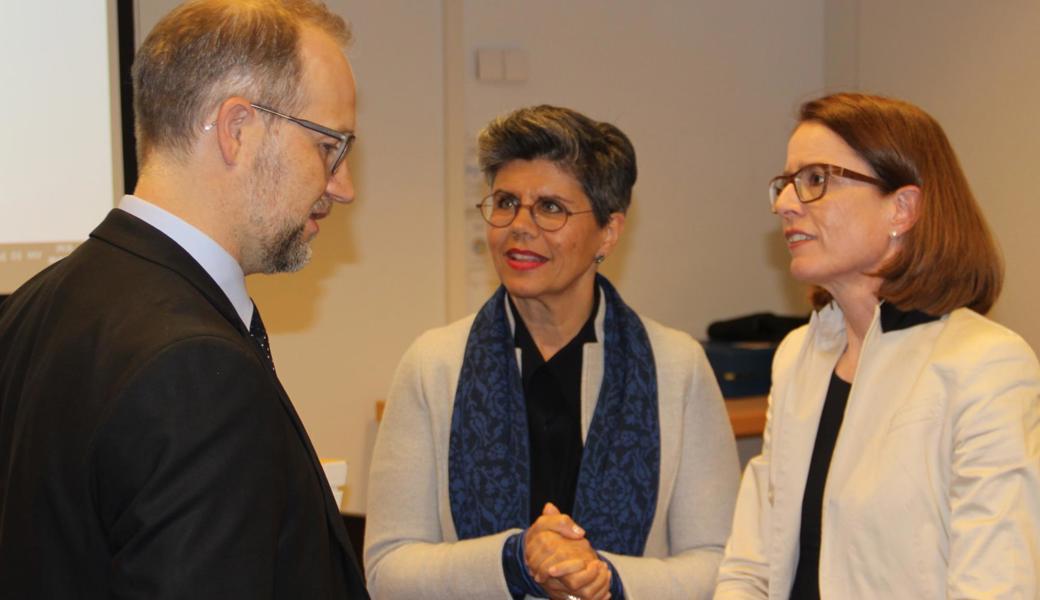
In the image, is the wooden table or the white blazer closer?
the white blazer

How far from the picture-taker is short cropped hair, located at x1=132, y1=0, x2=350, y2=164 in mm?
1207

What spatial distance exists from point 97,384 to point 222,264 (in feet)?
0.76

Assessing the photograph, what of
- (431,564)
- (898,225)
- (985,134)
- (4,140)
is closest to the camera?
(898,225)

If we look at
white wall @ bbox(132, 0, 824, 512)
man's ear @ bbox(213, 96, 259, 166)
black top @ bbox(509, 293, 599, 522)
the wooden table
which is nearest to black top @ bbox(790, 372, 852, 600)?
black top @ bbox(509, 293, 599, 522)

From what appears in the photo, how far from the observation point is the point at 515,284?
6.99ft

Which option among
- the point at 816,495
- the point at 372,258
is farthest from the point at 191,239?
the point at 372,258

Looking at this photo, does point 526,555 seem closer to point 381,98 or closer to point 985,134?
point 381,98

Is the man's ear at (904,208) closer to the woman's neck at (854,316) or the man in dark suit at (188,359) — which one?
the woman's neck at (854,316)

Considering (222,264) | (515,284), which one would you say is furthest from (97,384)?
(515,284)

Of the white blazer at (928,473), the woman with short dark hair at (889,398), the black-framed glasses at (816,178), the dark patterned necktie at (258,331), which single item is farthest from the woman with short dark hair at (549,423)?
the dark patterned necktie at (258,331)

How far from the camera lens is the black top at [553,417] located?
6.87ft

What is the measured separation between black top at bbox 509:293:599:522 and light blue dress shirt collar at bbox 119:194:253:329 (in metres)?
1.01

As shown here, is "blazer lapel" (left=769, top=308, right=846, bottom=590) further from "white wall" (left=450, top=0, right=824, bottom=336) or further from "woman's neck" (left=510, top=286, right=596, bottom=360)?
"white wall" (left=450, top=0, right=824, bottom=336)

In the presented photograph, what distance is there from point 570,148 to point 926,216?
71cm
